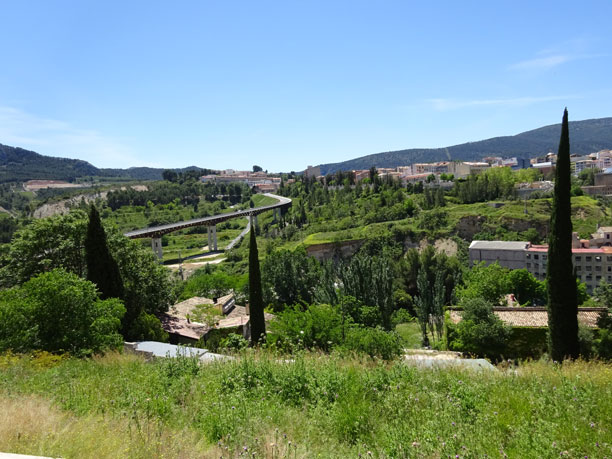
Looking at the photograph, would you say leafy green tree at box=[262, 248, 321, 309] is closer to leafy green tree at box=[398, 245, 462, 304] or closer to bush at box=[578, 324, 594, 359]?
leafy green tree at box=[398, 245, 462, 304]

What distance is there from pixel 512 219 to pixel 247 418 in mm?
57974

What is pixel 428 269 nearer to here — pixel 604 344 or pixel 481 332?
pixel 481 332

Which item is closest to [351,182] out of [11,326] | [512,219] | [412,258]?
[512,219]

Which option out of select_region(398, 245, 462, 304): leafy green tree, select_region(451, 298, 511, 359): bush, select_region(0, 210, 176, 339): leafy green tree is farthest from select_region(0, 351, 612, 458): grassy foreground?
select_region(398, 245, 462, 304): leafy green tree

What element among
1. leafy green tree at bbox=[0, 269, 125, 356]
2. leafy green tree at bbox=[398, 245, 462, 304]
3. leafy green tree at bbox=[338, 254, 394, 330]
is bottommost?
leafy green tree at bbox=[398, 245, 462, 304]

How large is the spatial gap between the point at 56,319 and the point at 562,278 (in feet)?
46.0

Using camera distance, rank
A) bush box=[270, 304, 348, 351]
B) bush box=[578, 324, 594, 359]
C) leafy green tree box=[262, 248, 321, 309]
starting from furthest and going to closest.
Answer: leafy green tree box=[262, 248, 321, 309]
bush box=[578, 324, 594, 359]
bush box=[270, 304, 348, 351]

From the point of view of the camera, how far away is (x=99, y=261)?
1350 centimetres

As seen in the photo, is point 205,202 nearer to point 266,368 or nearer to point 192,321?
point 192,321

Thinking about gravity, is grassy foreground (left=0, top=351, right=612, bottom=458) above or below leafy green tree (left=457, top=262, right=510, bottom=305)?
above

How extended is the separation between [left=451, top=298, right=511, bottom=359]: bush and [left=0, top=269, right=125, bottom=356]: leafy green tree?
→ 13.7 metres

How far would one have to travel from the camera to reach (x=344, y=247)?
159 feet

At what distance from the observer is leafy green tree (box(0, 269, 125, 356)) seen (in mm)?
8312

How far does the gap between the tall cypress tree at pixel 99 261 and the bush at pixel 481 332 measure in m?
14.2
